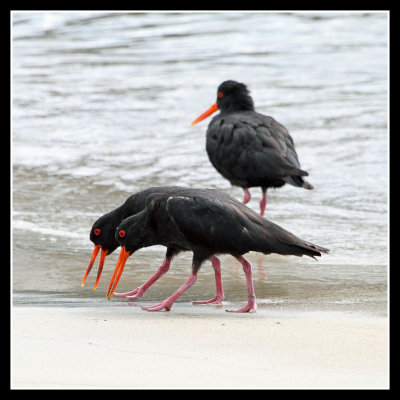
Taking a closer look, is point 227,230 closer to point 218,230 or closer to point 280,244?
point 218,230

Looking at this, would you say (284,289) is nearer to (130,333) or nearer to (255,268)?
(255,268)

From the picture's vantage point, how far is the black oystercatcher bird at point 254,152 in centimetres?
803

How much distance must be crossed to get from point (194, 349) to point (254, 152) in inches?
169

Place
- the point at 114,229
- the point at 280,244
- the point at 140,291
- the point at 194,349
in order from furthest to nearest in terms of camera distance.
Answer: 1. the point at 114,229
2. the point at 140,291
3. the point at 280,244
4. the point at 194,349

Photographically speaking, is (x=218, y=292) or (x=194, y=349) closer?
(x=194, y=349)

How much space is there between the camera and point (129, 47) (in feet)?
61.7

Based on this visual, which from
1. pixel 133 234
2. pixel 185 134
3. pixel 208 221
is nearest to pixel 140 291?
pixel 133 234

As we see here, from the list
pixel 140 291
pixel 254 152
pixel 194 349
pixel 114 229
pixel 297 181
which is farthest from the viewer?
pixel 254 152

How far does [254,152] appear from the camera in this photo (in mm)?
8172

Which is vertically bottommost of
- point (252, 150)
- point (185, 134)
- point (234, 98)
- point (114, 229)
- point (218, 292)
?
point (218, 292)

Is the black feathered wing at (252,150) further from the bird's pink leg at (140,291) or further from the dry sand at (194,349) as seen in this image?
the dry sand at (194,349)

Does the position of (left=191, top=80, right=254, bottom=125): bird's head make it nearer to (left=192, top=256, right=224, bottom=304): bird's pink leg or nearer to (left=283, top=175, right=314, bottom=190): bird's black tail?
(left=283, top=175, right=314, bottom=190): bird's black tail

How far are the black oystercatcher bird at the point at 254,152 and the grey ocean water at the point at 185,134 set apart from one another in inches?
17.2

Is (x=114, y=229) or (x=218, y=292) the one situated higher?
(x=114, y=229)
